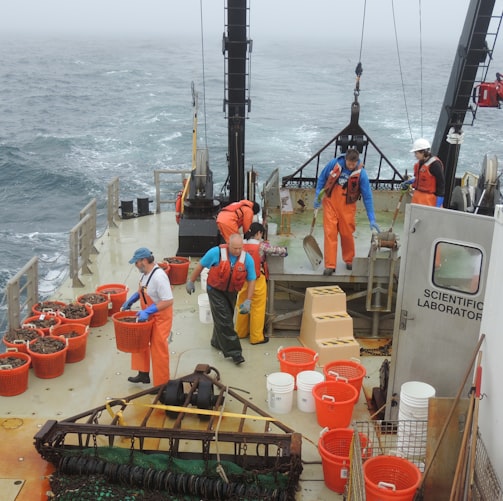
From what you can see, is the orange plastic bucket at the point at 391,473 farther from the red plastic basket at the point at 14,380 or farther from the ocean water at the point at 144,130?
the ocean water at the point at 144,130

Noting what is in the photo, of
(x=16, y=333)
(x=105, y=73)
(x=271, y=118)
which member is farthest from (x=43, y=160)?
(x=105, y=73)

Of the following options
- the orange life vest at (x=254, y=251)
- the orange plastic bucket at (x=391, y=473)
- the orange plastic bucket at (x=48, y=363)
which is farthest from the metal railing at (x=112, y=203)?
the orange plastic bucket at (x=391, y=473)

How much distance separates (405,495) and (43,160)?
26.2m

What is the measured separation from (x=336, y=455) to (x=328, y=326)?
2.12m

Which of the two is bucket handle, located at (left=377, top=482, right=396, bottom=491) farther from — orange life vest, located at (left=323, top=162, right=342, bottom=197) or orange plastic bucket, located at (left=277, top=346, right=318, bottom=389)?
orange life vest, located at (left=323, top=162, right=342, bottom=197)

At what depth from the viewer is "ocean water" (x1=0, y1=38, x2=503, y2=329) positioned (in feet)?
69.7

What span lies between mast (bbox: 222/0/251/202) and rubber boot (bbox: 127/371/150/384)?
4965 mm

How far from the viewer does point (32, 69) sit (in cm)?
6850

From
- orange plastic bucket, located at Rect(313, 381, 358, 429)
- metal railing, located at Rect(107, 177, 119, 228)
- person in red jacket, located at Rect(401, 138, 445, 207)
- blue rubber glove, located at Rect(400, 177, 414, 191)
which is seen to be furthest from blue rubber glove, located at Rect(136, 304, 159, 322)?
metal railing, located at Rect(107, 177, 119, 228)

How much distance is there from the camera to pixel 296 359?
7.06 metres

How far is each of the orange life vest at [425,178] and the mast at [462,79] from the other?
7.85ft

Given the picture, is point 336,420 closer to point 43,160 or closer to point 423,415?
point 423,415

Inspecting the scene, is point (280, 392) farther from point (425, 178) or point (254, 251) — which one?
point (425, 178)

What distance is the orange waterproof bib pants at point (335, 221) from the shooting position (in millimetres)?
7867
